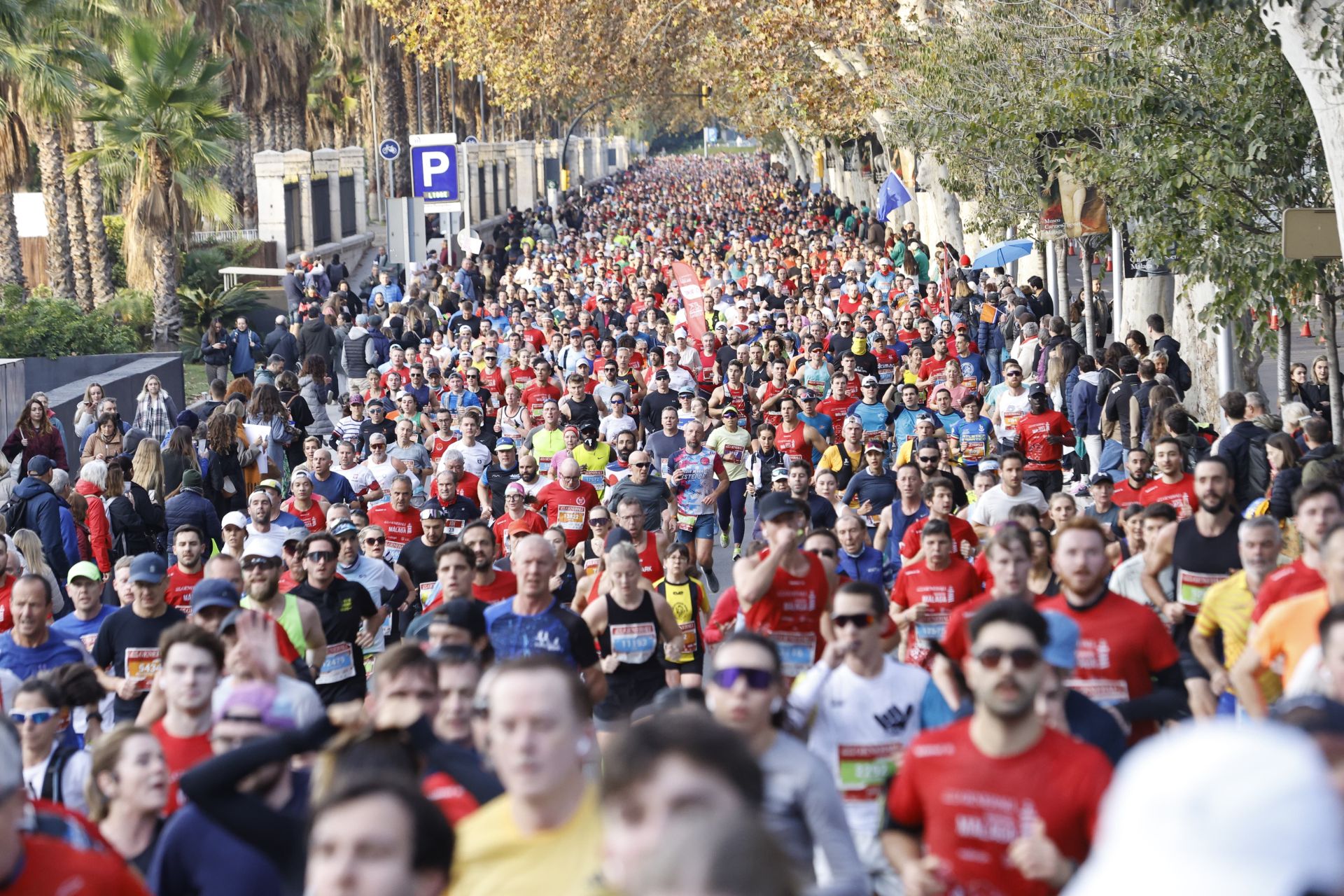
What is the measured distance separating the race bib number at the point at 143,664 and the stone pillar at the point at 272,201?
1277 inches

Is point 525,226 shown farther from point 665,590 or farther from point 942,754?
point 942,754

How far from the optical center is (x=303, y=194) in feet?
139

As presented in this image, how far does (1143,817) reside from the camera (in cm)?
209

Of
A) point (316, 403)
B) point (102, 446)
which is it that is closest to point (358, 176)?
point (316, 403)

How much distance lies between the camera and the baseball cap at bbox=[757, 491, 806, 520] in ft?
28.1

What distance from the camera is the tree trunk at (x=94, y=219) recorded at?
29609 mm

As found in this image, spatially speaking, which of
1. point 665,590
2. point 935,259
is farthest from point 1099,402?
point 935,259

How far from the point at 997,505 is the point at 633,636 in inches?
147

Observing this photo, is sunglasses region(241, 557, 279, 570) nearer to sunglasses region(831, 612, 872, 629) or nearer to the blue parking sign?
sunglasses region(831, 612, 872, 629)

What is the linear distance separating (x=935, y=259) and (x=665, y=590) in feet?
83.8

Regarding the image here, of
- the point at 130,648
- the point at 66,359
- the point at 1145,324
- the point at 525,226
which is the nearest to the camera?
the point at 130,648

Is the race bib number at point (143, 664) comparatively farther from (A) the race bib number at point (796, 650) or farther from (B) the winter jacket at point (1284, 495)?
(B) the winter jacket at point (1284, 495)

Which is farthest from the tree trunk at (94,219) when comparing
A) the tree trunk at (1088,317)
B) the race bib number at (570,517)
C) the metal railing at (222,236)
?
the race bib number at (570,517)

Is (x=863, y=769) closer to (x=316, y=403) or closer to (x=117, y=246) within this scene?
(x=316, y=403)
